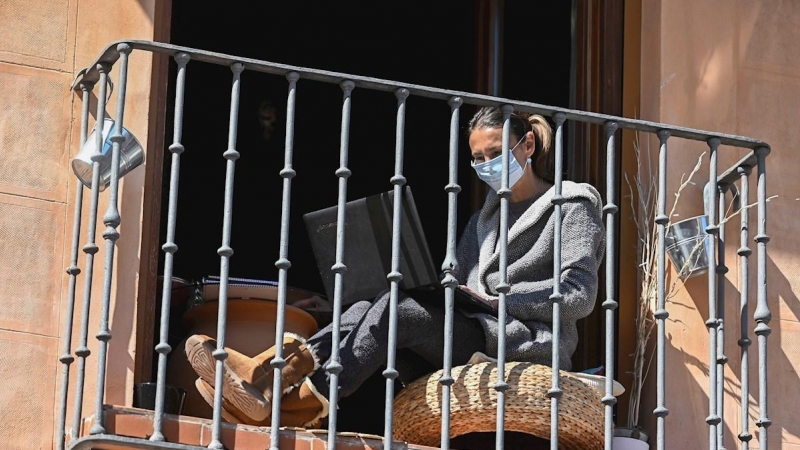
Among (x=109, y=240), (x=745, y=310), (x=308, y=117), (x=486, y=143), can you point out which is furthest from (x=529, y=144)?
(x=308, y=117)

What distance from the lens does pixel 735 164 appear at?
6.64 metres

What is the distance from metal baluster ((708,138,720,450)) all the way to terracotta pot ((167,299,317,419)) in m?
1.40

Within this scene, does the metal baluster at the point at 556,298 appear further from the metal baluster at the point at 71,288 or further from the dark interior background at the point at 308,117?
the dark interior background at the point at 308,117

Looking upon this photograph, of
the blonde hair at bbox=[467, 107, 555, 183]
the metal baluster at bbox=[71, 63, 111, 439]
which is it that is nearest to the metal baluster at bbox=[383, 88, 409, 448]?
the blonde hair at bbox=[467, 107, 555, 183]

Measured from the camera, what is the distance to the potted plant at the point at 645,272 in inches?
261

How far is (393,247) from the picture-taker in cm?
585

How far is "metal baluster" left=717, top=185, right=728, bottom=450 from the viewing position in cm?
616

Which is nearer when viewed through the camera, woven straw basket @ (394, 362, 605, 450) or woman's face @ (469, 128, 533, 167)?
woven straw basket @ (394, 362, 605, 450)

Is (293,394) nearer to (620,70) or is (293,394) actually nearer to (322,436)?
(322,436)

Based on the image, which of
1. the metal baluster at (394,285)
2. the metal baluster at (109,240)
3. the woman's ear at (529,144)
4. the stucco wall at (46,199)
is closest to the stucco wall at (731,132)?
the woman's ear at (529,144)

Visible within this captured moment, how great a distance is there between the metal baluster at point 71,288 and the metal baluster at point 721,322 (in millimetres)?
2042

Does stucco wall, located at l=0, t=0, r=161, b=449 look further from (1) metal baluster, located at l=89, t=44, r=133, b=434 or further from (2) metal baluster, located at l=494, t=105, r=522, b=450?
(2) metal baluster, located at l=494, t=105, r=522, b=450

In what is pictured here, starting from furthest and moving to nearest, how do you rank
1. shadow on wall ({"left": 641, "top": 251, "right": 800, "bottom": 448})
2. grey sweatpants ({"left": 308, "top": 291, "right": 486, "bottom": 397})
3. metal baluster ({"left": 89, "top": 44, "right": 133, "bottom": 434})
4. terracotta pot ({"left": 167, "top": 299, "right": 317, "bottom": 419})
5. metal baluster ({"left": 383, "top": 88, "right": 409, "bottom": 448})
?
shadow on wall ({"left": 641, "top": 251, "right": 800, "bottom": 448}), terracotta pot ({"left": 167, "top": 299, "right": 317, "bottom": 419}), grey sweatpants ({"left": 308, "top": 291, "right": 486, "bottom": 397}), metal baluster ({"left": 383, "top": 88, "right": 409, "bottom": 448}), metal baluster ({"left": 89, "top": 44, "right": 133, "bottom": 434})

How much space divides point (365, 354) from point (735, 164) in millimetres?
1536
